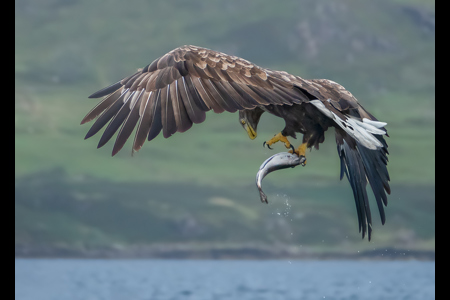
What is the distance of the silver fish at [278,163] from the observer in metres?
6.53

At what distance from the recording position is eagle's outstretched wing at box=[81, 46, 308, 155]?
6.00m

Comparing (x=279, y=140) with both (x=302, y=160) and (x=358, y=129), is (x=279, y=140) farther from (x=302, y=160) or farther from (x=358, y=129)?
(x=358, y=129)

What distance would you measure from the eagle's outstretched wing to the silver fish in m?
0.60

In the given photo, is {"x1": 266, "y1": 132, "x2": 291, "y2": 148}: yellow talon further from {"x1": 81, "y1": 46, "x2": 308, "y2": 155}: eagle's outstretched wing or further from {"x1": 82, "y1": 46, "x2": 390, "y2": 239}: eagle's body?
{"x1": 81, "y1": 46, "x2": 308, "y2": 155}: eagle's outstretched wing

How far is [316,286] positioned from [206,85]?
3546 centimetres

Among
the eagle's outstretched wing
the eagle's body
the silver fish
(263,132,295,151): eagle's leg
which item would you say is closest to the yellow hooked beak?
the eagle's body

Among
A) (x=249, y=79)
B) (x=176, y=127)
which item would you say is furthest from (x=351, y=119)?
(x=176, y=127)

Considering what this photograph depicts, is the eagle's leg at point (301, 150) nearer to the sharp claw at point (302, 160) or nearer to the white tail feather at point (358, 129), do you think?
the sharp claw at point (302, 160)

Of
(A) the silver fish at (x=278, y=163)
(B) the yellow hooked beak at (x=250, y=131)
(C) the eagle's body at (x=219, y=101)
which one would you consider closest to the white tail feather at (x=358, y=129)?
(C) the eagle's body at (x=219, y=101)

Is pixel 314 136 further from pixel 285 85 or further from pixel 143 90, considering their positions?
pixel 143 90

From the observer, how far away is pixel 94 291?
38125mm

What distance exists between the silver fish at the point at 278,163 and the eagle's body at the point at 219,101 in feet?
0.31

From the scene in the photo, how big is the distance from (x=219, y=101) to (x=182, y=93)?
304mm

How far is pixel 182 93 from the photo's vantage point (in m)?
6.20
